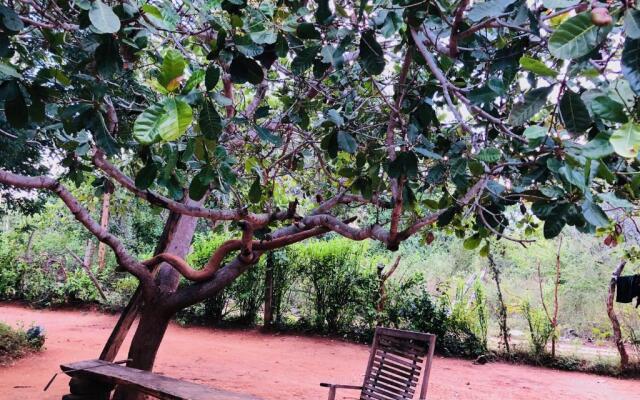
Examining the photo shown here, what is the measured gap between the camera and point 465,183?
239cm

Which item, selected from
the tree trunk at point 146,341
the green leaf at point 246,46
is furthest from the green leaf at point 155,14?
the tree trunk at point 146,341

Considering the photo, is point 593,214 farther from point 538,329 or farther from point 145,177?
point 538,329

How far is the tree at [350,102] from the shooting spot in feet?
3.89

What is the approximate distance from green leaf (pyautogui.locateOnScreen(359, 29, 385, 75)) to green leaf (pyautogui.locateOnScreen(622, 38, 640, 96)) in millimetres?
932

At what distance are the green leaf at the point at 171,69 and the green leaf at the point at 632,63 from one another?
3.33ft

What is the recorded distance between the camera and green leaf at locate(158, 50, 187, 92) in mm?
1162

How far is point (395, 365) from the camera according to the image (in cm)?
400

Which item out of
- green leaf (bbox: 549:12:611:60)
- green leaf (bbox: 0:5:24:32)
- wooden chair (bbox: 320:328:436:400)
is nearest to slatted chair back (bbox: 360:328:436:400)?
wooden chair (bbox: 320:328:436:400)

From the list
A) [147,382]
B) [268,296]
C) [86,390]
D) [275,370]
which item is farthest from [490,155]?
[268,296]

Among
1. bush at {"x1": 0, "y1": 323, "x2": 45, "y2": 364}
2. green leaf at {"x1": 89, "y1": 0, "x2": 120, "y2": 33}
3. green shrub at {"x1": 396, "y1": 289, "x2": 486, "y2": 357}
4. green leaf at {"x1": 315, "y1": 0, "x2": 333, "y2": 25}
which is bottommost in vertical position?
bush at {"x1": 0, "y1": 323, "x2": 45, "y2": 364}

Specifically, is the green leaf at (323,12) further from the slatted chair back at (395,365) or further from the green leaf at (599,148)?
the slatted chair back at (395,365)

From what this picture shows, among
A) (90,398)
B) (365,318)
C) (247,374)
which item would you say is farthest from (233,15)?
(365,318)

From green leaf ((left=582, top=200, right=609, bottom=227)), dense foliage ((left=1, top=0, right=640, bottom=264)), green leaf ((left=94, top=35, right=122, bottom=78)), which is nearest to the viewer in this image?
dense foliage ((left=1, top=0, right=640, bottom=264))

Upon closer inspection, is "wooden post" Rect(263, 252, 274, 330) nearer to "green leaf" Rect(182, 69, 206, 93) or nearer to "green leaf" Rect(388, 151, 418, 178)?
"green leaf" Rect(388, 151, 418, 178)
